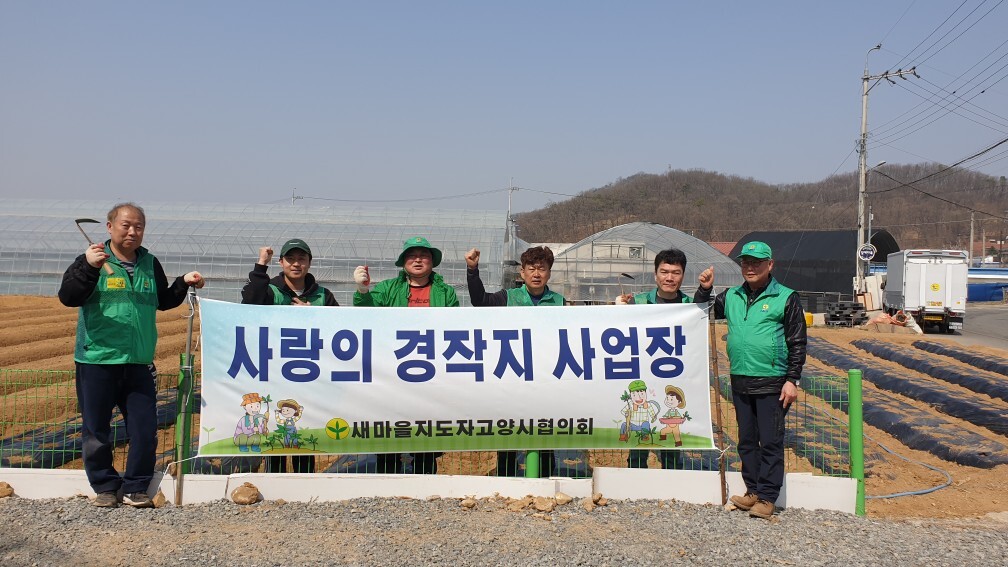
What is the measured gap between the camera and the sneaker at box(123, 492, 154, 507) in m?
4.22

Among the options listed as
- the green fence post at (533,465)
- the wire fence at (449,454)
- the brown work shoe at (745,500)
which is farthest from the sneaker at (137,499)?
the brown work shoe at (745,500)

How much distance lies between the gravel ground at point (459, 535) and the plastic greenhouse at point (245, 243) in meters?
15.7

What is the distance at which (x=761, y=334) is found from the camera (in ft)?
14.0

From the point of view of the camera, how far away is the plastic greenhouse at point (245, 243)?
21.6 m

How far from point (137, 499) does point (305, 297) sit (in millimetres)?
1637

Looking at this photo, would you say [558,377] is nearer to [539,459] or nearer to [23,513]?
[539,459]

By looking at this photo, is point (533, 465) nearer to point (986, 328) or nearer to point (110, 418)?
point (110, 418)

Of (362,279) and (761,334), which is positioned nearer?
(761,334)

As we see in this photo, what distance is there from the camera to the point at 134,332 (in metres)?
4.21

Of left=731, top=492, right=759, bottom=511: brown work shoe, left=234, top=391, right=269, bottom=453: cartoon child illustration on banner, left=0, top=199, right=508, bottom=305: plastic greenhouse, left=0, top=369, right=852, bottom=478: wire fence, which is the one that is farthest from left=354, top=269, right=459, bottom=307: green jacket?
left=0, top=199, right=508, bottom=305: plastic greenhouse

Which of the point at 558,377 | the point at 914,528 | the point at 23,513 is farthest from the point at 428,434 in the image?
the point at 914,528

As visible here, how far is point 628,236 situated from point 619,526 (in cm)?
2135

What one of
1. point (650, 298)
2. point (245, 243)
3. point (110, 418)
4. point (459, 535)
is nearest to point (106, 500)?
point (110, 418)

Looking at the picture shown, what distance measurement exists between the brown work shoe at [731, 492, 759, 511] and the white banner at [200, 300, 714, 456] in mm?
396
